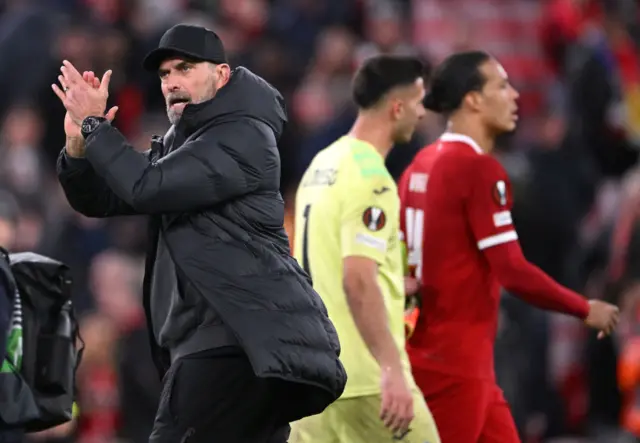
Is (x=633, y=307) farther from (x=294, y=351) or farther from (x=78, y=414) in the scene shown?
(x=294, y=351)

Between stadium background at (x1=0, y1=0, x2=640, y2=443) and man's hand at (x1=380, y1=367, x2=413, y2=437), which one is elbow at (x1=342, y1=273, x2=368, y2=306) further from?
stadium background at (x1=0, y1=0, x2=640, y2=443)

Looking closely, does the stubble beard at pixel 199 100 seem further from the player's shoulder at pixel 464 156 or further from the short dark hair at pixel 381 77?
the player's shoulder at pixel 464 156

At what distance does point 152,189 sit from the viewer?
582 centimetres

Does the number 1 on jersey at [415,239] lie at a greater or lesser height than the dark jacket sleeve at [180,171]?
lesser

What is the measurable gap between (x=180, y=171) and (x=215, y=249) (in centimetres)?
34

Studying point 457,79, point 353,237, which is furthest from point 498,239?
point 457,79

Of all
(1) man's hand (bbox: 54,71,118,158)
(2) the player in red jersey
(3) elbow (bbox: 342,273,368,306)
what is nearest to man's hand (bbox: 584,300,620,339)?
(2) the player in red jersey

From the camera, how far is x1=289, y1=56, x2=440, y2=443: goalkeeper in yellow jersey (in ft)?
23.2

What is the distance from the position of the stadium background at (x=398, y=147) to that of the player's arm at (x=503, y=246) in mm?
3388

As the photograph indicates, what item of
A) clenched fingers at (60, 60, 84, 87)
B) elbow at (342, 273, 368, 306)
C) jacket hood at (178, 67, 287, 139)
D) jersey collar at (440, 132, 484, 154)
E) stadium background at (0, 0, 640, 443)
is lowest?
stadium background at (0, 0, 640, 443)

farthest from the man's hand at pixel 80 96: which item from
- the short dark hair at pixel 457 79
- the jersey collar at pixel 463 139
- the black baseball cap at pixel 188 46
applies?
the short dark hair at pixel 457 79

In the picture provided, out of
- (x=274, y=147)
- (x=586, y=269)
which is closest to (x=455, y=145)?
(x=274, y=147)

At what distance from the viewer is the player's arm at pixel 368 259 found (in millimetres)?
7062

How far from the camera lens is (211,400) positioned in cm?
604
